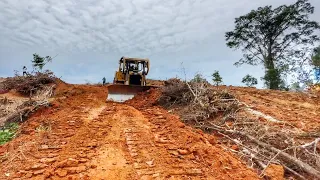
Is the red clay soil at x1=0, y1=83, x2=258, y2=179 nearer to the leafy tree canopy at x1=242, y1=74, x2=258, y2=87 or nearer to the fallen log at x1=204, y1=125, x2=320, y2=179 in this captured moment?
the fallen log at x1=204, y1=125, x2=320, y2=179

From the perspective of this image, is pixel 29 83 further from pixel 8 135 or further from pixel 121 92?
pixel 8 135

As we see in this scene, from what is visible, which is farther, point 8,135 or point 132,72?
point 132,72

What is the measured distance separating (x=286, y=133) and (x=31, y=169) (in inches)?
178

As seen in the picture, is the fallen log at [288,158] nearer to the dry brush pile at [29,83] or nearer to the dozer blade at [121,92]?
the dozer blade at [121,92]

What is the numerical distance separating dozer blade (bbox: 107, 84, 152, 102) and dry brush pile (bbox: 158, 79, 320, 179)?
131 inches

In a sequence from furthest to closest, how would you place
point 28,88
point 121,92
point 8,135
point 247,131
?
point 28,88 → point 121,92 → point 8,135 → point 247,131

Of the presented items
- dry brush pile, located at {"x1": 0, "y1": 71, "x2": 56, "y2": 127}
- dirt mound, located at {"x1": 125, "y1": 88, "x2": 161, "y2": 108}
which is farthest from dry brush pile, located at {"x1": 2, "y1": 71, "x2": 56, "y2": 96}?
dirt mound, located at {"x1": 125, "y1": 88, "x2": 161, "y2": 108}

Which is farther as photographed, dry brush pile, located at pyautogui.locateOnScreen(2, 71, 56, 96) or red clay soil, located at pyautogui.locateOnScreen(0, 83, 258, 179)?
dry brush pile, located at pyautogui.locateOnScreen(2, 71, 56, 96)

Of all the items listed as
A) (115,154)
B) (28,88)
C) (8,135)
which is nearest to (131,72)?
(28,88)

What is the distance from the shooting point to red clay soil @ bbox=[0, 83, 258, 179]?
154 inches

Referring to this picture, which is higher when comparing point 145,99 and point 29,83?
point 29,83

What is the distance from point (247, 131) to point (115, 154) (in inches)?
113

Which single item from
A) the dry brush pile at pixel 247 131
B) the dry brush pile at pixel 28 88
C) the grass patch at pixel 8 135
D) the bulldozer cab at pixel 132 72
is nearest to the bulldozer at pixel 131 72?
the bulldozer cab at pixel 132 72

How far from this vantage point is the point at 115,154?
15.0 ft
